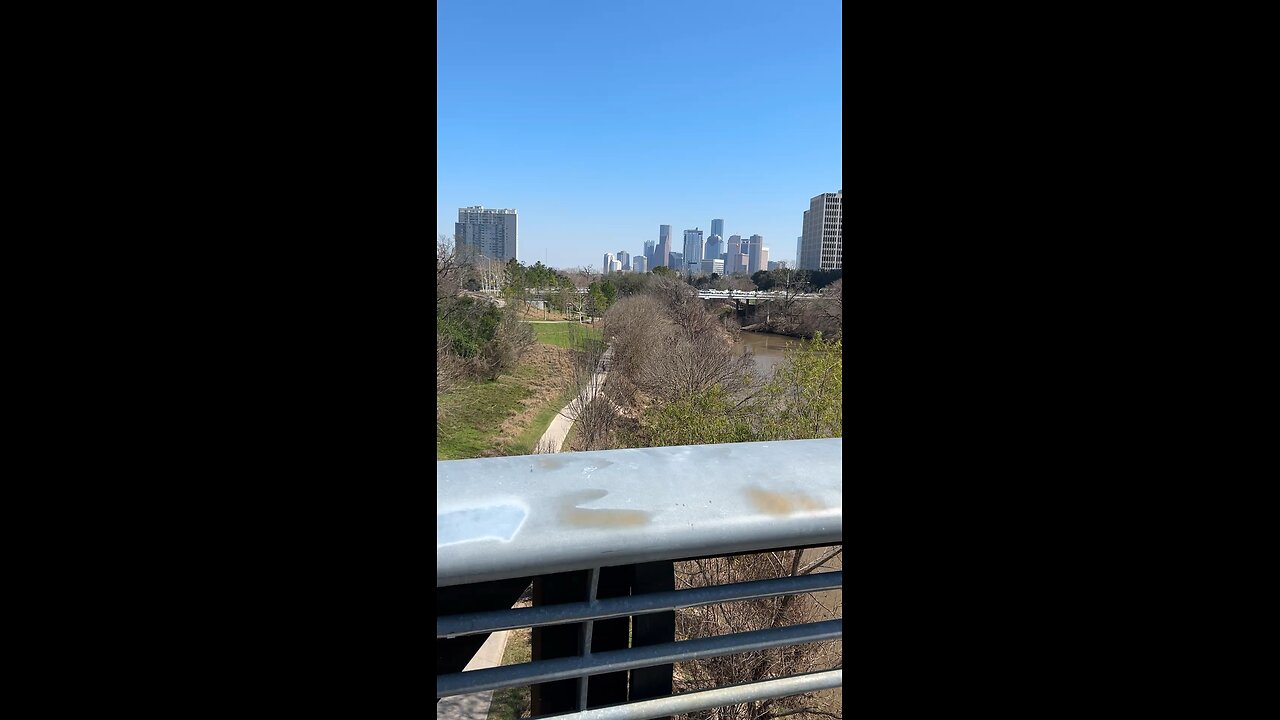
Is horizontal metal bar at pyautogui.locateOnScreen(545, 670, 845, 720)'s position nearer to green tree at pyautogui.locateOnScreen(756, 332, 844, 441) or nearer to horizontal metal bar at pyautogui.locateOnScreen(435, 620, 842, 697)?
horizontal metal bar at pyautogui.locateOnScreen(435, 620, 842, 697)

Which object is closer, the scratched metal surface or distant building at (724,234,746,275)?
the scratched metal surface

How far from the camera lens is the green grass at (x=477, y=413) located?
1609cm

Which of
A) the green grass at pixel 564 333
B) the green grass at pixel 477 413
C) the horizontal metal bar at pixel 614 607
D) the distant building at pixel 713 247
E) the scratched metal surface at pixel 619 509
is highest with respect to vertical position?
the distant building at pixel 713 247

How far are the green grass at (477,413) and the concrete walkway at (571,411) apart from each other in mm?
1063

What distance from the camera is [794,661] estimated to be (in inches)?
229

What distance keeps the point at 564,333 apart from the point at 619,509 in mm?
21841

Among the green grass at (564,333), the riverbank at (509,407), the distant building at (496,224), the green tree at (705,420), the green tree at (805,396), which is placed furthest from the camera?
the distant building at (496,224)

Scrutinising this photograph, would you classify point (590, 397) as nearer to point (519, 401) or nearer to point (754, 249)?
point (519, 401)

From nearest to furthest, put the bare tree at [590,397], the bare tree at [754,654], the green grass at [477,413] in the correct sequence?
the bare tree at [754,654]
the bare tree at [590,397]
the green grass at [477,413]

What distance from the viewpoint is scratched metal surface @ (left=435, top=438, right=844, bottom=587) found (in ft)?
2.24

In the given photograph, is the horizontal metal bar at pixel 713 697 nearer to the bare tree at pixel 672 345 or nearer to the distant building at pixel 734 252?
the bare tree at pixel 672 345

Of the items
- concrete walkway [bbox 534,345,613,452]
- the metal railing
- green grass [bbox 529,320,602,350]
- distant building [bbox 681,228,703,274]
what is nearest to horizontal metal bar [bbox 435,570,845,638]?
the metal railing

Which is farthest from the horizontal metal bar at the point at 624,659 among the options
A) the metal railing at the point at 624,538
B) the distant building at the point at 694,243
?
the distant building at the point at 694,243

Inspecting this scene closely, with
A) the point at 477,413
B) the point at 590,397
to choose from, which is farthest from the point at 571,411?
the point at 477,413
